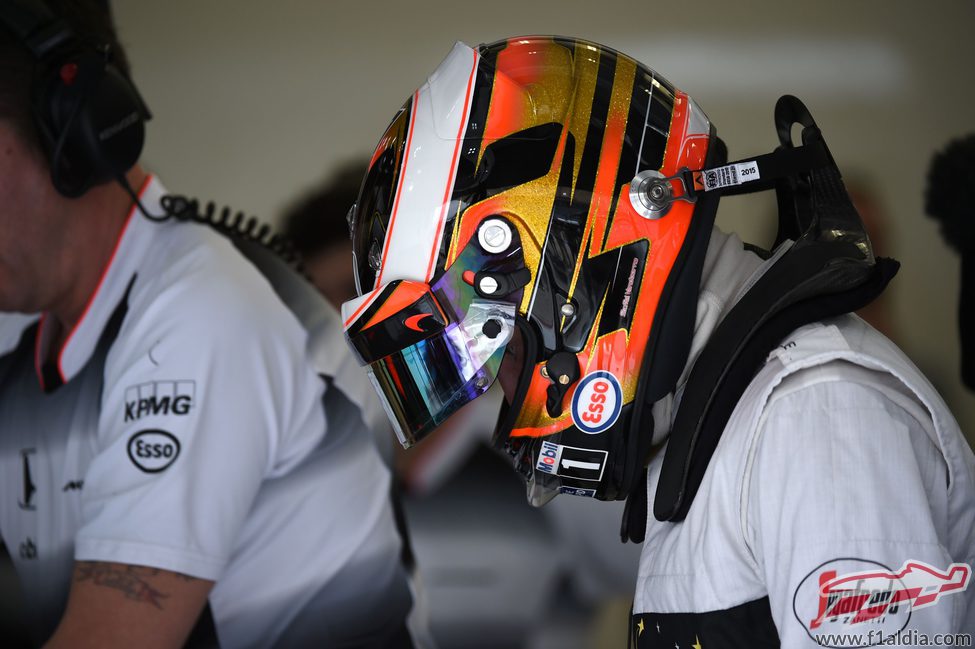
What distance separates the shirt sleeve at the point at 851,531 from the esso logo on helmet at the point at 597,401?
0.61 ft

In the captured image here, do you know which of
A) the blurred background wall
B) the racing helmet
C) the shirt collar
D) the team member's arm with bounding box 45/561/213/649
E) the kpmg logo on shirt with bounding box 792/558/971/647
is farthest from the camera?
the blurred background wall

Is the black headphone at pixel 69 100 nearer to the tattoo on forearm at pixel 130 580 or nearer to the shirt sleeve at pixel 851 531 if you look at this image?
the tattoo on forearm at pixel 130 580

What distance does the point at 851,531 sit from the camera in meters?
0.71

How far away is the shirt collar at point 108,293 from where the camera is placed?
4.59 ft

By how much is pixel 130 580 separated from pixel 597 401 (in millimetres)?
643

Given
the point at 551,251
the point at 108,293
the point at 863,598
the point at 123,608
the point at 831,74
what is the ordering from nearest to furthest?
the point at 863,598 < the point at 551,251 < the point at 123,608 < the point at 108,293 < the point at 831,74

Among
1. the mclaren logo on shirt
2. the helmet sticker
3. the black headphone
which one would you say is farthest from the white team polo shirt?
the helmet sticker

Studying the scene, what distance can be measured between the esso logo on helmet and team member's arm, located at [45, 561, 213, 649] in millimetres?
586

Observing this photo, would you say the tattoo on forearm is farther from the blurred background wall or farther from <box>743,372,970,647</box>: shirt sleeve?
the blurred background wall

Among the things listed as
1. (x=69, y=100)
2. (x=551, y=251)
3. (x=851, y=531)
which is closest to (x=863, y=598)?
(x=851, y=531)

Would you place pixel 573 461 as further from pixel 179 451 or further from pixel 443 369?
pixel 179 451

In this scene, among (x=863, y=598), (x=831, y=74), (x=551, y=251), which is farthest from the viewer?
(x=831, y=74)

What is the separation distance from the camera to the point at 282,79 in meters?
2.50

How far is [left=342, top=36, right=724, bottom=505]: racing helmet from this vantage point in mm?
907
